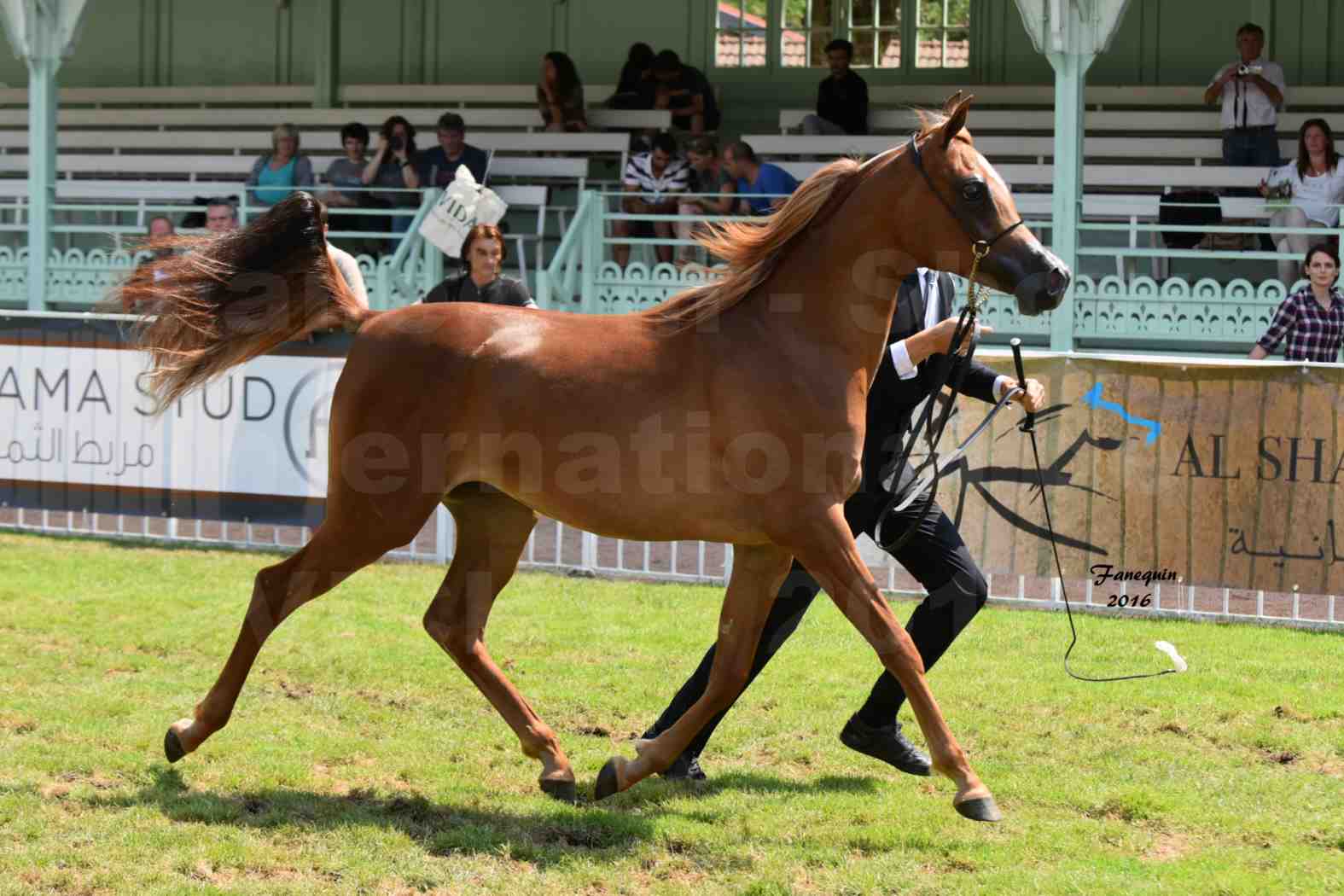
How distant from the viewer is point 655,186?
14750mm

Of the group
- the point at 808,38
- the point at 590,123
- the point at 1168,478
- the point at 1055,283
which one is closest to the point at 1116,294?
the point at 1168,478

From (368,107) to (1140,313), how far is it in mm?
9472

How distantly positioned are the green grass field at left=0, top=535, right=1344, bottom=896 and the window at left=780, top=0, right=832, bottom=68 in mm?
10056

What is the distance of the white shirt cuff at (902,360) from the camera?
559cm

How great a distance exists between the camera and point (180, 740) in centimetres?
564

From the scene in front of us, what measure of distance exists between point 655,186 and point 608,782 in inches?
392

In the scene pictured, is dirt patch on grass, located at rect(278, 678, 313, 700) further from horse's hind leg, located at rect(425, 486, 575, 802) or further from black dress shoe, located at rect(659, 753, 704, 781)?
black dress shoe, located at rect(659, 753, 704, 781)

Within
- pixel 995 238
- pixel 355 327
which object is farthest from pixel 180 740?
pixel 995 238

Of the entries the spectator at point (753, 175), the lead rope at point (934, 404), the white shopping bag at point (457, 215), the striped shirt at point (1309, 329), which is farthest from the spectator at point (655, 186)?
the lead rope at point (934, 404)

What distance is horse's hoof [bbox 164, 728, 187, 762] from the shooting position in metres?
5.64

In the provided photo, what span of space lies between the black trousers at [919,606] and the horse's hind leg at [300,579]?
1.17 metres

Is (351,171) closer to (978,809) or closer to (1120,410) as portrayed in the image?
(1120,410)

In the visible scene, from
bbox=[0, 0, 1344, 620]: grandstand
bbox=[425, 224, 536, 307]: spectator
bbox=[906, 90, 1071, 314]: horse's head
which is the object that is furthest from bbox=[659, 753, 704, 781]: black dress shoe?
bbox=[0, 0, 1344, 620]: grandstand

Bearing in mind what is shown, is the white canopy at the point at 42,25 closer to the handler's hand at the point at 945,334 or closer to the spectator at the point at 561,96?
the spectator at the point at 561,96
